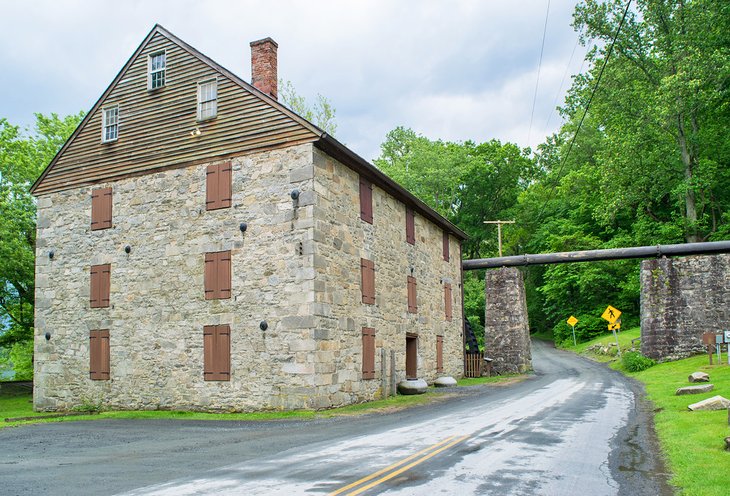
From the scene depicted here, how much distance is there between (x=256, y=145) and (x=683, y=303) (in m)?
19.3

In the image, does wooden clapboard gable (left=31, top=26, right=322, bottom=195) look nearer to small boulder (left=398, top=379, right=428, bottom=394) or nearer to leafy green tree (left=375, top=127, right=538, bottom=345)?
small boulder (left=398, top=379, right=428, bottom=394)

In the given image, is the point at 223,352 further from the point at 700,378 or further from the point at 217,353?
the point at 700,378

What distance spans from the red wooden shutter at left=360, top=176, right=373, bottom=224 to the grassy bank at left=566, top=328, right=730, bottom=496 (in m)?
9.18

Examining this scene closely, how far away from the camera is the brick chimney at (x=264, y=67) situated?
19.5 meters

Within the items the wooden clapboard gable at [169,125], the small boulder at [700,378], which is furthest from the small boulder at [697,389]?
the wooden clapboard gable at [169,125]

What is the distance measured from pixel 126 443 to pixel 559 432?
7.74 meters

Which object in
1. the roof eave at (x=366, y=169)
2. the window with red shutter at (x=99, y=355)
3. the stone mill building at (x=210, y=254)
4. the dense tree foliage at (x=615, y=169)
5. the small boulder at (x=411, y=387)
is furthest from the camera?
the dense tree foliage at (x=615, y=169)

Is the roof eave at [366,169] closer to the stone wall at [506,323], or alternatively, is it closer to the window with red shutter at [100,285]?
the stone wall at [506,323]

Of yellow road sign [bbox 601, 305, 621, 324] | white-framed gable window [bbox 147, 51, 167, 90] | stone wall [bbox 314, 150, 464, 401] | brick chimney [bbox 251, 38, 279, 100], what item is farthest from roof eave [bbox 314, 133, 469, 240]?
yellow road sign [bbox 601, 305, 621, 324]

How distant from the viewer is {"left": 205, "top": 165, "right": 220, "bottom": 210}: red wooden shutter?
57.5 feet

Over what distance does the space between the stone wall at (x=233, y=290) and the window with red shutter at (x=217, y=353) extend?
181 millimetres

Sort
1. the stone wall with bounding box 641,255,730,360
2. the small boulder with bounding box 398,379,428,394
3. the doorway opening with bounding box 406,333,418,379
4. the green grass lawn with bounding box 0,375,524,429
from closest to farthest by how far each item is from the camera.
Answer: the green grass lawn with bounding box 0,375,524,429 → the small boulder with bounding box 398,379,428,394 → the doorway opening with bounding box 406,333,418,379 → the stone wall with bounding box 641,255,730,360

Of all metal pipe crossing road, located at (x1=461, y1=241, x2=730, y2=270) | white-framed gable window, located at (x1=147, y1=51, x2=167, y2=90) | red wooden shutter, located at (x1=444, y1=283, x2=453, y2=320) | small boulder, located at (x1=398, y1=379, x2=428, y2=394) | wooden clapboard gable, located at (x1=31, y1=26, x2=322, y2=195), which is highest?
white-framed gable window, located at (x1=147, y1=51, x2=167, y2=90)

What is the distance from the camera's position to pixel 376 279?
19.5 metres
